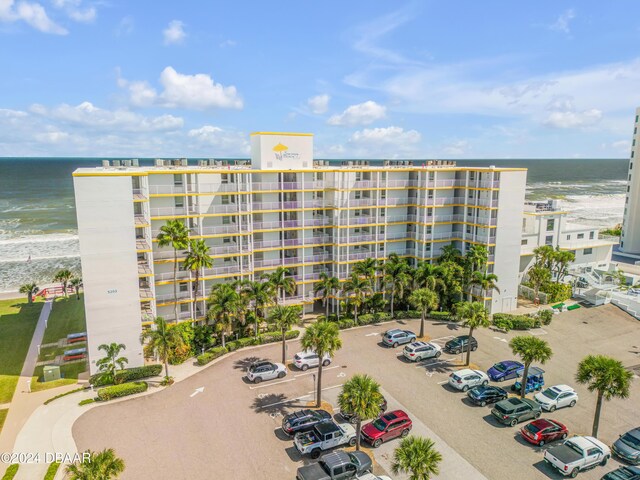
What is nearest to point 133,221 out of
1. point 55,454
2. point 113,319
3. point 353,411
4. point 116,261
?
point 116,261

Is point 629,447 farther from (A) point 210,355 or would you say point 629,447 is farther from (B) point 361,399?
(A) point 210,355

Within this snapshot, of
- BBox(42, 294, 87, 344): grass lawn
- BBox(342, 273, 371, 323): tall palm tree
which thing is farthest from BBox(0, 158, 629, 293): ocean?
BBox(342, 273, 371, 323): tall palm tree

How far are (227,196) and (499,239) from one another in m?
31.7

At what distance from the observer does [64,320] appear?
2109 inches

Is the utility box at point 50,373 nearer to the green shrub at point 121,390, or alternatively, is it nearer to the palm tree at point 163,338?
the green shrub at point 121,390

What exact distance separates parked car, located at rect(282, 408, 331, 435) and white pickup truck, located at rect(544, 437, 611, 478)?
14401 millimetres

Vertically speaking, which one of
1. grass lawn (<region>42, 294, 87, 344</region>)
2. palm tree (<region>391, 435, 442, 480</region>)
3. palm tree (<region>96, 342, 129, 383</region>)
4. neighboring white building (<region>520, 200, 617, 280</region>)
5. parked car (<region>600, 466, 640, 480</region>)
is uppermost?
neighboring white building (<region>520, 200, 617, 280</region>)

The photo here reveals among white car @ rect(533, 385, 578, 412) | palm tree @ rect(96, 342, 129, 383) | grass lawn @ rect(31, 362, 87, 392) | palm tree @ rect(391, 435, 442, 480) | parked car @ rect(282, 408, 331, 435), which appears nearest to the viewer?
palm tree @ rect(391, 435, 442, 480)

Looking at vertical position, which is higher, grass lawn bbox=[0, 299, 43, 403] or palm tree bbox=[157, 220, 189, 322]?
palm tree bbox=[157, 220, 189, 322]

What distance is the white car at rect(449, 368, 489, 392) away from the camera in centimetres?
3604

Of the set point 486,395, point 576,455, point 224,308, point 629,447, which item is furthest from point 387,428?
point 224,308

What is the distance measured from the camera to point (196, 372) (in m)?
39.1

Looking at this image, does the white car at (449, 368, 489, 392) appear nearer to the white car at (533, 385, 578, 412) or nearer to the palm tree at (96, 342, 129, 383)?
the white car at (533, 385, 578, 412)

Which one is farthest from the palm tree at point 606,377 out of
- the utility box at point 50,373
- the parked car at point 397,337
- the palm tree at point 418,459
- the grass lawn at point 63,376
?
the utility box at point 50,373
